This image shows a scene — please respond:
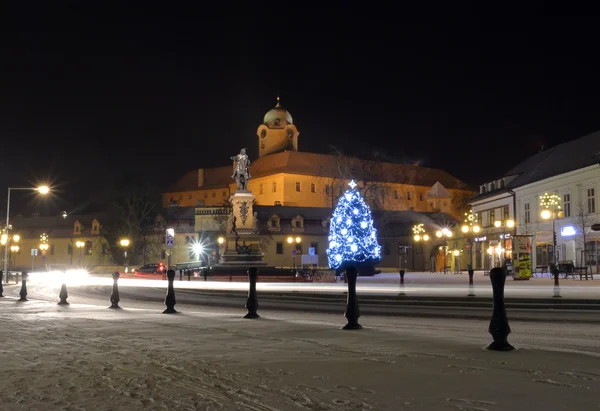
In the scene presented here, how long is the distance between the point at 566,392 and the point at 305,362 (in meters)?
2.93

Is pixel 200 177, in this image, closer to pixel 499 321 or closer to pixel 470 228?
pixel 470 228

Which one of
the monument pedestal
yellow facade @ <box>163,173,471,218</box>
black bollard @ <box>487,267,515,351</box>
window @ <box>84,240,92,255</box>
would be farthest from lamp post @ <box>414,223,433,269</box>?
black bollard @ <box>487,267,515,351</box>

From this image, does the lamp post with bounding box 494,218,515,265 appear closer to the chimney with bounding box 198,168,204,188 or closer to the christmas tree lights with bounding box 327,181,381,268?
the christmas tree lights with bounding box 327,181,381,268

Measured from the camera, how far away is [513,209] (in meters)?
59.2

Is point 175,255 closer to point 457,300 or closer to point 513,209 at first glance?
point 513,209

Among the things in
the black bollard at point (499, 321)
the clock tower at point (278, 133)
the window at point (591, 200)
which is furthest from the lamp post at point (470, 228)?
the black bollard at point (499, 321)

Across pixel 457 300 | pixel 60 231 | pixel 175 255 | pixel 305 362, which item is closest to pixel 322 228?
pixel 175 255

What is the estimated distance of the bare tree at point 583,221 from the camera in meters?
44.1

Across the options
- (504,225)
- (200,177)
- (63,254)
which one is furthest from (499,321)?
(200,177)

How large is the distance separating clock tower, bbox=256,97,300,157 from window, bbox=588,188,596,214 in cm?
7624

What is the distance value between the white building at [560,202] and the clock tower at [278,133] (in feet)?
181

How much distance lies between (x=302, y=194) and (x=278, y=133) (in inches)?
730

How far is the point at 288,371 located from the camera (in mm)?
6977

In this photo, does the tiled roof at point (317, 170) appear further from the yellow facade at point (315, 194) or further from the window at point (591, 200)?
the window at point (591, 200)
